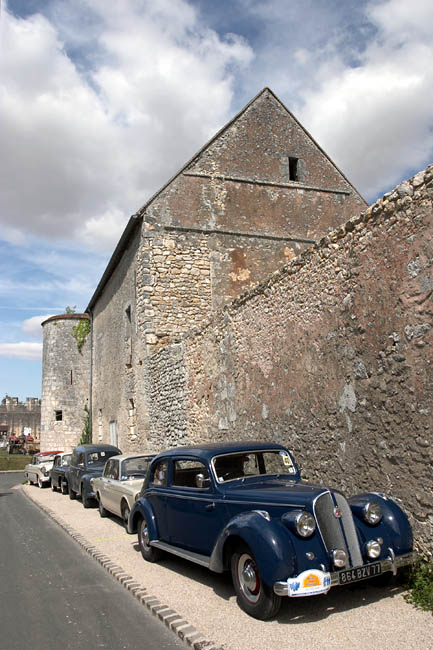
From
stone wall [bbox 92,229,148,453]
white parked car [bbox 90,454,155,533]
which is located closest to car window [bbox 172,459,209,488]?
white parked car [bbox 90,454,155,533]

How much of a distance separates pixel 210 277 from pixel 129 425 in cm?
535

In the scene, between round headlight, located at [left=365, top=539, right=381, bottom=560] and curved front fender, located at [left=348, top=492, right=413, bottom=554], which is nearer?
round headlight, located at [left=365, top=539, right=381, bottom=560]

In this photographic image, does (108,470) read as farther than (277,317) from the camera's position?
Yes

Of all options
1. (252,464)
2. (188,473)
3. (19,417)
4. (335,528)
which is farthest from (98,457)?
(19,417)

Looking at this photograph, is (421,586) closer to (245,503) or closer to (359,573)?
(359,573)

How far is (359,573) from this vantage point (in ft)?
13.0

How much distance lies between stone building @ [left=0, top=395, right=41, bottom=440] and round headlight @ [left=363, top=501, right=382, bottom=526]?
41.8 metres

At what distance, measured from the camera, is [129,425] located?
15.7 metres

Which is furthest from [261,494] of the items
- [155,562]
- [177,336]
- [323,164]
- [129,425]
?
[323,164]

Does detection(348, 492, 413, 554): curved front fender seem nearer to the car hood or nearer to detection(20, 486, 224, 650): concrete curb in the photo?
the car hood

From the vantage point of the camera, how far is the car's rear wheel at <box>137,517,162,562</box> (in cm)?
597

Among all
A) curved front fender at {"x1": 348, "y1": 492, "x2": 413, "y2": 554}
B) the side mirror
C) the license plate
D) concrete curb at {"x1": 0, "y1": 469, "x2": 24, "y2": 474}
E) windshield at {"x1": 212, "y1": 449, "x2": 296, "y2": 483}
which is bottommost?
concrete curb at {"x1": 0, "y1": 469, "x2": 24, "y2": 474}

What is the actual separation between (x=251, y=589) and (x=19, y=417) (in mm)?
42772

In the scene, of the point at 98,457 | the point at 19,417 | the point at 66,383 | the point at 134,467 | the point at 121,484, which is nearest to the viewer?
the point at 121,484
